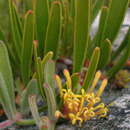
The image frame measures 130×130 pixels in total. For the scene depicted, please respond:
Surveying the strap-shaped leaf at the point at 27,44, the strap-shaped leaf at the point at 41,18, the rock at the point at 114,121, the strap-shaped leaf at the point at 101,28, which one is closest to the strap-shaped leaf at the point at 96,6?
the strap-shaped leaf at the point at 101,28

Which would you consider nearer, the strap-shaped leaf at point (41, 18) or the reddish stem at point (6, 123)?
the reddish stem at point (6, 123)

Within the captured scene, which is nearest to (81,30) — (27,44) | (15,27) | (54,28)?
(54,28)

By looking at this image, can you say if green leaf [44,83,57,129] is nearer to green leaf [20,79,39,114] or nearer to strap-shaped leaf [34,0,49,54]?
green leaf [20,79,39,114]

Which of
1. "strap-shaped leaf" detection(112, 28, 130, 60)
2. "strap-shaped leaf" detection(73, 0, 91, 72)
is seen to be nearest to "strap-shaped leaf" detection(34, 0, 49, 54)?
"strap-shaped leaf" detection(73, 0, 91, 72)

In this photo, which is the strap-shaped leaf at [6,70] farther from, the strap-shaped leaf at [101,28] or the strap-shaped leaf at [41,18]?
the strap-shaped leaf at [101,28]

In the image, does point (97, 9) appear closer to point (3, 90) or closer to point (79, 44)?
point (79, 44)

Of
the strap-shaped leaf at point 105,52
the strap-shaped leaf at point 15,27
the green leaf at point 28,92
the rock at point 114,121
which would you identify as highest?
the strap-shaped leaf at point 15,27
